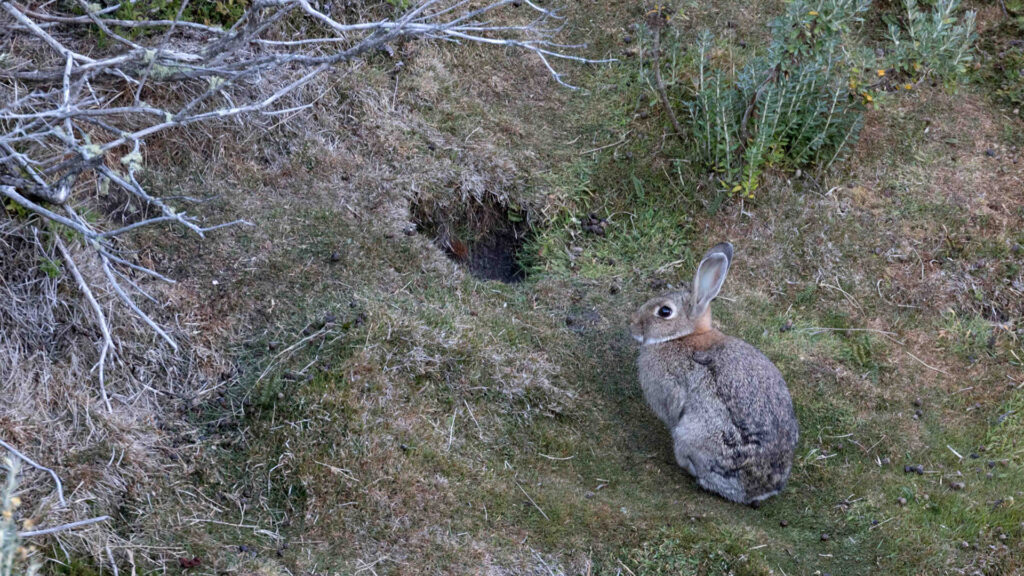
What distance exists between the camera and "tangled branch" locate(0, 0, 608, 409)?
4930mm

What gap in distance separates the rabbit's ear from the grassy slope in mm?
739

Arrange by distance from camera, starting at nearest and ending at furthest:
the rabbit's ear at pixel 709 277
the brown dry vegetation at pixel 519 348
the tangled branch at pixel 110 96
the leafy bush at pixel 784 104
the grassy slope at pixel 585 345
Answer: the tangled branch at pixel 110 96 < the brown dry vegetation at pixel 519 348 < the grassy slope at pixel 585 345 < the rabbit's ear at pixel 709 277 < the leafy bush at pixel 784 104

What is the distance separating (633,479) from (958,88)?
5.50 metres

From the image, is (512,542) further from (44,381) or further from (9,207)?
(9,207)

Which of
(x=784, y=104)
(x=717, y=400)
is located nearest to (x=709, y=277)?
(x=717, y=400)

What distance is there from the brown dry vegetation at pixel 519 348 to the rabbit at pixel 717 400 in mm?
207

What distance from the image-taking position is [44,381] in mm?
5109

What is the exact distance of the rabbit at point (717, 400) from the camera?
587 cm

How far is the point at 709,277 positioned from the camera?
258 inches

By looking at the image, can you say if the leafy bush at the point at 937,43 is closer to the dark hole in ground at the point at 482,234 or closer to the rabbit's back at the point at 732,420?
the rabbit's back at the point at 732,420

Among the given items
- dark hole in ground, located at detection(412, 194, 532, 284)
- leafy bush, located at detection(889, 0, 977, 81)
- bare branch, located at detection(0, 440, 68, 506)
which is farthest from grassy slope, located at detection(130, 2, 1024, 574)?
bare branch, located at detection(0, 440, 68, 506)

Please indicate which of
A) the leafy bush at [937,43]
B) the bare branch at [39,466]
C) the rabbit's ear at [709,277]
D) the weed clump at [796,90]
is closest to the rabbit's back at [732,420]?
the rabbit's ear at [709,277]

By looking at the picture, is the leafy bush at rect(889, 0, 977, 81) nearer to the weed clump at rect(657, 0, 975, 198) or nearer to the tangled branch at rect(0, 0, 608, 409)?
the weed clump at rect(657, 0, 975, 198)

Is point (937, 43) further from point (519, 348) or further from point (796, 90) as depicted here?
point (519, 348)
